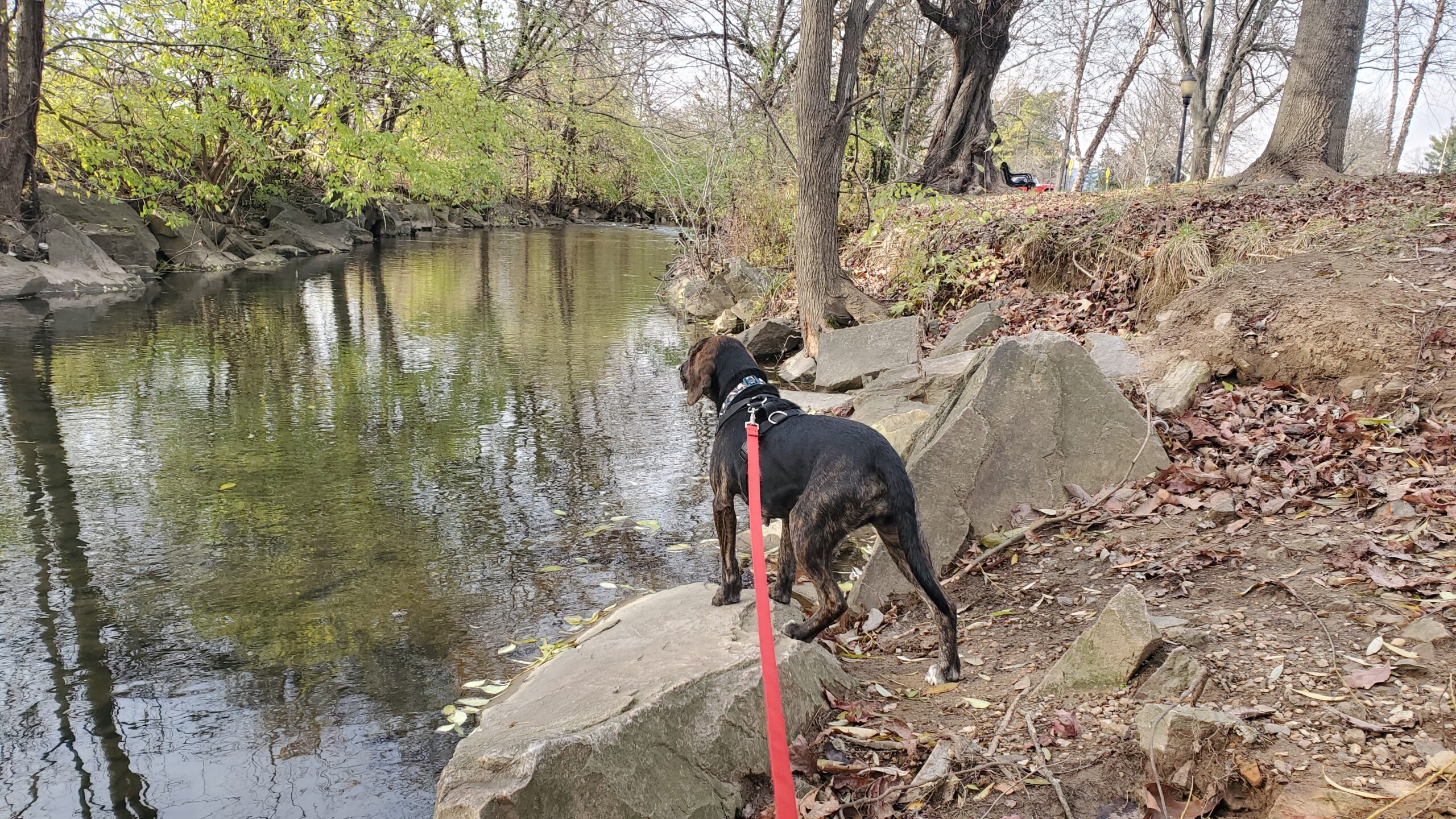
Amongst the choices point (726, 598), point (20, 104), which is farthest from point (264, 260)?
point (726, 598)

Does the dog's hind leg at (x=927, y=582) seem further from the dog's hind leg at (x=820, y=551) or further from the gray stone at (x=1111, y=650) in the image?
the gray stone at (x=1111, y=650)

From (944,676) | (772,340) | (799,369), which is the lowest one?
(944,676)

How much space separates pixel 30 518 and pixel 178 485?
1.01 m

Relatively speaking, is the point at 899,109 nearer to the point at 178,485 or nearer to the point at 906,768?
the point at 178,485

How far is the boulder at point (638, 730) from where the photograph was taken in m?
2.92

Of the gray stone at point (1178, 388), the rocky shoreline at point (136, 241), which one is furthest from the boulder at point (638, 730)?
the rocky shoreline at point (136, 241)

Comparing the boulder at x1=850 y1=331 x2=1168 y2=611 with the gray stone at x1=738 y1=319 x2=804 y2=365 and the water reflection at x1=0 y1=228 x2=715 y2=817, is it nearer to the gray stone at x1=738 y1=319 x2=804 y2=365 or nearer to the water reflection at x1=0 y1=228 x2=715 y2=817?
the water reflection at x1=0 y1=228 x2=715 y2=817

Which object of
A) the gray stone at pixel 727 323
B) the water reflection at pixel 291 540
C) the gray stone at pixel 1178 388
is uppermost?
the gray stone at pixel 1178 388

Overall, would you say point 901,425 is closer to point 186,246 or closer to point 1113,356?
point 1113,356

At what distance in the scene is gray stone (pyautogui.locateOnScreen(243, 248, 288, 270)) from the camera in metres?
23.7

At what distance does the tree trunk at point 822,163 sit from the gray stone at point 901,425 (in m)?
4.48

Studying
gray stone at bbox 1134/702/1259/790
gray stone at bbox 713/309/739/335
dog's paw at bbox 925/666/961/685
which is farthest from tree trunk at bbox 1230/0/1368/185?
gray stone at bbox 1134/702/1259/790

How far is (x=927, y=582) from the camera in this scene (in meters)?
3.88

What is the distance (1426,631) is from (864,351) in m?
7.23
